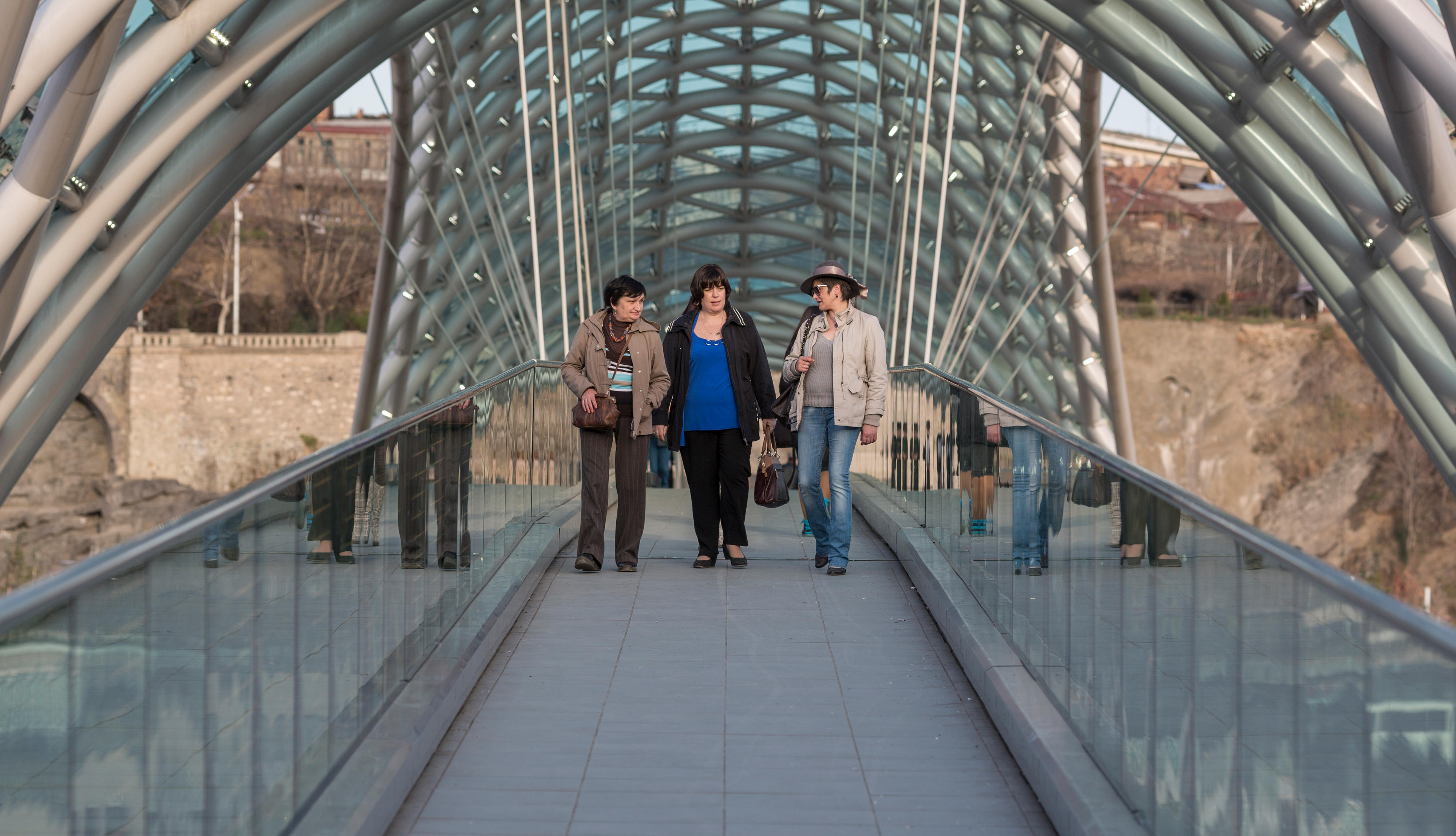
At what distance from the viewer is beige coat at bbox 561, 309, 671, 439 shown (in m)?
8.43

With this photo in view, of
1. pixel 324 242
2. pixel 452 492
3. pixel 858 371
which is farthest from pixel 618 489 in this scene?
pixel 324 242

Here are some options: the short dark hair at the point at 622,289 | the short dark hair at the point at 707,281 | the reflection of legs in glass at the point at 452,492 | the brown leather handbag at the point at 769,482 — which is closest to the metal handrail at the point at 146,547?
the reflection of legs in glass at the point at 452,492

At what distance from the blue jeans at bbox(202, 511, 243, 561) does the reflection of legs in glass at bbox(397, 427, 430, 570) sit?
5.54 feet

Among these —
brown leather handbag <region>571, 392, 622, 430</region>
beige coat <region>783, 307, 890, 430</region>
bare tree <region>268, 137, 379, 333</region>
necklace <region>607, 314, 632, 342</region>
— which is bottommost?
brown leather handbag <region>571, 392, 622, 430</region>

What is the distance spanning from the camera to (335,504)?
14.4 feet

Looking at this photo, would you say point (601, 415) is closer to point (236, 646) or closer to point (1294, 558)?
point (236, 646)

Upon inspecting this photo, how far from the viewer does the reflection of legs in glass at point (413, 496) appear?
17.3 feet

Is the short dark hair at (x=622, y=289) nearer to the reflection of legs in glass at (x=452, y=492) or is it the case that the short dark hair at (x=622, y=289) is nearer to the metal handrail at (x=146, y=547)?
the reflection of legs in glass at (x=452, y=492)

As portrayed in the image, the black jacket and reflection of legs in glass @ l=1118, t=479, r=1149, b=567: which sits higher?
the black jacket

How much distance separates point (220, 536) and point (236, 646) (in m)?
0.30

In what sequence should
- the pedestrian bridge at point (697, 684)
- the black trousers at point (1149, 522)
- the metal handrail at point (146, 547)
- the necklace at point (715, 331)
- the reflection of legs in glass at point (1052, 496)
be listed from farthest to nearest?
the necklace at point (715, 331)
the reflection of legs in glass at point (1052, 496)
the black trousers at point (1149, 522)
the pedestrian bridge at point (697, 684)
the metal handrail at point (146, 547)

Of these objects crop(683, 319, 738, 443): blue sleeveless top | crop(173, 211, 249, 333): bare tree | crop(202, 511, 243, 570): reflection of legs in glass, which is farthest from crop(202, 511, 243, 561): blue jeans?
crop(173, 211, 249, 333): bare tree

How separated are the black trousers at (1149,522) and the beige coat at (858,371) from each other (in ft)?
13.4

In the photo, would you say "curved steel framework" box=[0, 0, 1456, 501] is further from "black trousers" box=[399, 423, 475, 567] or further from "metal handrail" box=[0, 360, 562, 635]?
"metal handrail" box=[0, 360, 562, 635]
